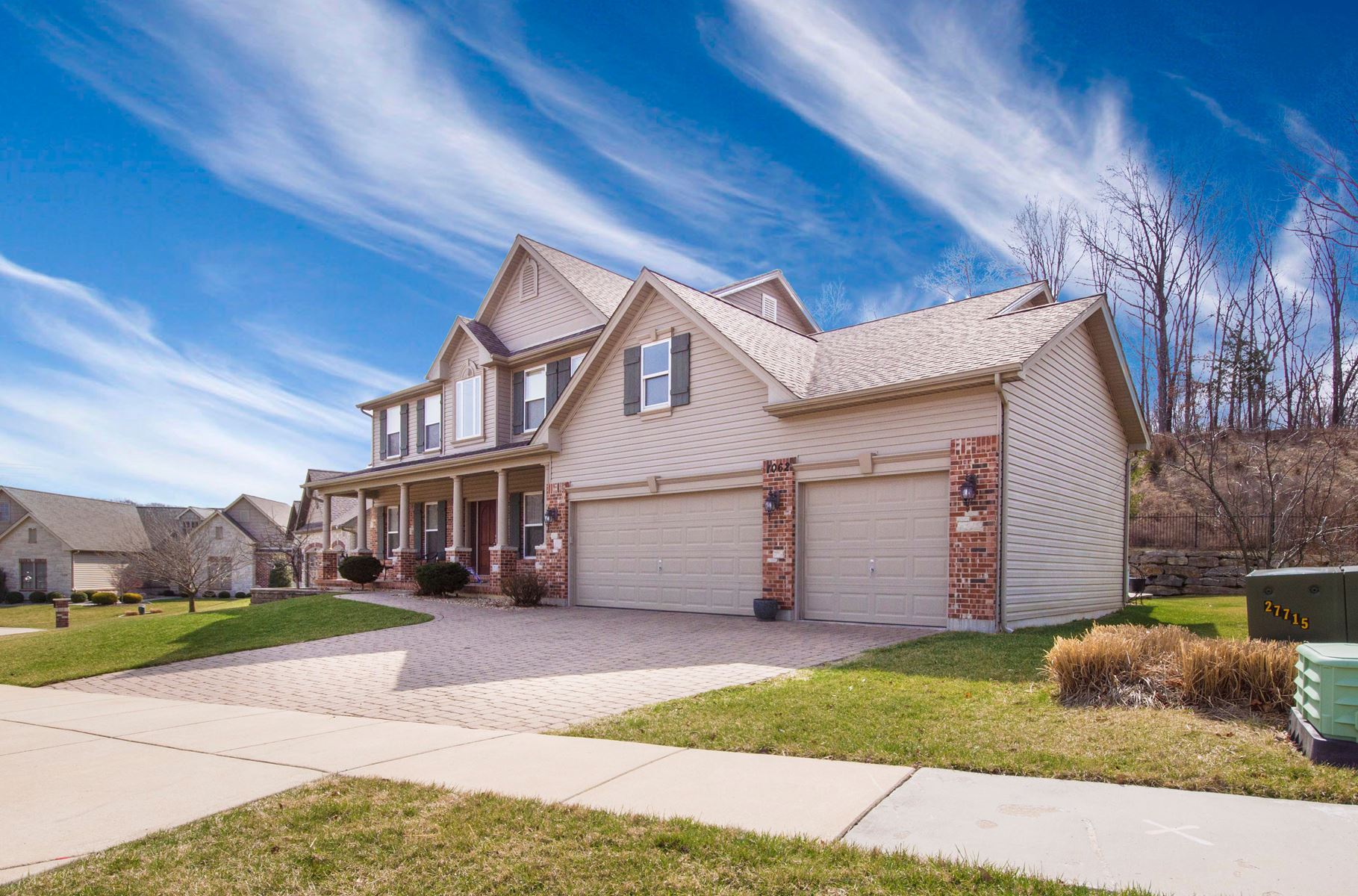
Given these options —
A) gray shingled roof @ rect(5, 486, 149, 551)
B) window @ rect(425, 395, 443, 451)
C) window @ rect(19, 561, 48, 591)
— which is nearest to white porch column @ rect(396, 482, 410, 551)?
window @ rect(425, 395, 443, 451)

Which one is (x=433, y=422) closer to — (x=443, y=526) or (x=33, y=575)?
(x=443, y=526)

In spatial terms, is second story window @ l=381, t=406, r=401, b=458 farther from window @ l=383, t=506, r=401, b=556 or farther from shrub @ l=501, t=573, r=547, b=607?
shrub @ l=501, t=573, r=547, b=607

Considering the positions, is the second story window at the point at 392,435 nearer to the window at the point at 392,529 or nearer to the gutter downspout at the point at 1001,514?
the window at the point at 392,529

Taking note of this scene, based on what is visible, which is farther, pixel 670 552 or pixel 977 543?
pixel 670 552

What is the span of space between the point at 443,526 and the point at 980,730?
73.8 feet

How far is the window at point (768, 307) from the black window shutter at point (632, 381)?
656 cm

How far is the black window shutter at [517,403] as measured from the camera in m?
23.7

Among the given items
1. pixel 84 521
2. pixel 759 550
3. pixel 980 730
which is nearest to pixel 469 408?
pixel 759 550

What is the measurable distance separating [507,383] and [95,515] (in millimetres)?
39011

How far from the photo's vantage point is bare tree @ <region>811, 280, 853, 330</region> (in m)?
35.3

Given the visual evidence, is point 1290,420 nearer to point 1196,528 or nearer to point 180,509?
point 1196,528

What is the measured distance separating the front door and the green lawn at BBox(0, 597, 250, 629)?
34.1 feet

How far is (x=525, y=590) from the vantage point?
60.3ft

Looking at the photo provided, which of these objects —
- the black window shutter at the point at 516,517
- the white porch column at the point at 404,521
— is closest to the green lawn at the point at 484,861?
the black window shutter at the point at 516,517
